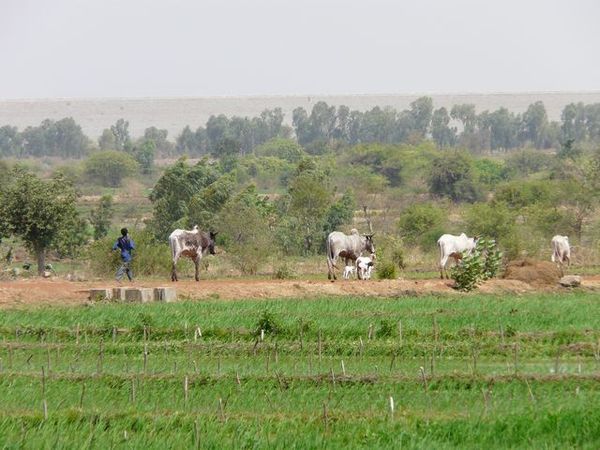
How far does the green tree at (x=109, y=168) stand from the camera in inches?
3767

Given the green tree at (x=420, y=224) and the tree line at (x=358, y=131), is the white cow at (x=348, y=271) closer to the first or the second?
the green tree at (x=420, y=224)

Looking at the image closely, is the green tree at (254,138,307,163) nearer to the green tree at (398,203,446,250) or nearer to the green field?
the green tree at (398,203,446,250)

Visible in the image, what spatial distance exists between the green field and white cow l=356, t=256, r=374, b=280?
9.16m

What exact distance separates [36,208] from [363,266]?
10367 millimetres

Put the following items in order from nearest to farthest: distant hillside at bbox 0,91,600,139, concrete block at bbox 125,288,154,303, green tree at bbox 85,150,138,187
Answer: concrete block at bbox 125,288,154,303 < green tree at bbox 85,150,138,187 < distant hillside at bbox 0,91,600,139

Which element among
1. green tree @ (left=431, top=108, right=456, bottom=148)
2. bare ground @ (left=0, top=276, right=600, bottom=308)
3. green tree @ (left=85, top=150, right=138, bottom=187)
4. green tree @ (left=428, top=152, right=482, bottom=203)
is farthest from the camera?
green tree @ (left=431, top=108, right=456, bottom=148)

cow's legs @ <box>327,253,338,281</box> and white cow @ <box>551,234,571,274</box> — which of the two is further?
white cow @ <box>551,234,571,274</box>

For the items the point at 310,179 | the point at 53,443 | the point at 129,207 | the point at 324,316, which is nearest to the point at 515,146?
the point at 129,207

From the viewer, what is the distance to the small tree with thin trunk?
37625mm

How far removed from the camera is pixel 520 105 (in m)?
176

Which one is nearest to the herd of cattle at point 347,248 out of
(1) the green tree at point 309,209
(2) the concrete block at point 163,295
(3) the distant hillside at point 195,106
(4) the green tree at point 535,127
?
(2) the concrete block at point 163,295

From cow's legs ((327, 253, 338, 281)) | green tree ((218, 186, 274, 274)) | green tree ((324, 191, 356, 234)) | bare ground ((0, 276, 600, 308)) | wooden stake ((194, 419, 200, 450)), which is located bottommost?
green tree ((324, 191, 356, 234))

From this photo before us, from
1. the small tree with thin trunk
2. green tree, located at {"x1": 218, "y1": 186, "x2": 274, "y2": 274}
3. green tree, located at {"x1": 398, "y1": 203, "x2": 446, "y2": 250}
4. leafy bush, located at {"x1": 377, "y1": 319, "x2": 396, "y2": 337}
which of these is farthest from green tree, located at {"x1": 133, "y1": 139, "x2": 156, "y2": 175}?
leafy bush, located at {"x1": 377, "y1": 319, "x2": 396, "y2": 337}

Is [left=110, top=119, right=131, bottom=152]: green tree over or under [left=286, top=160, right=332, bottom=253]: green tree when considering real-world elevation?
under
